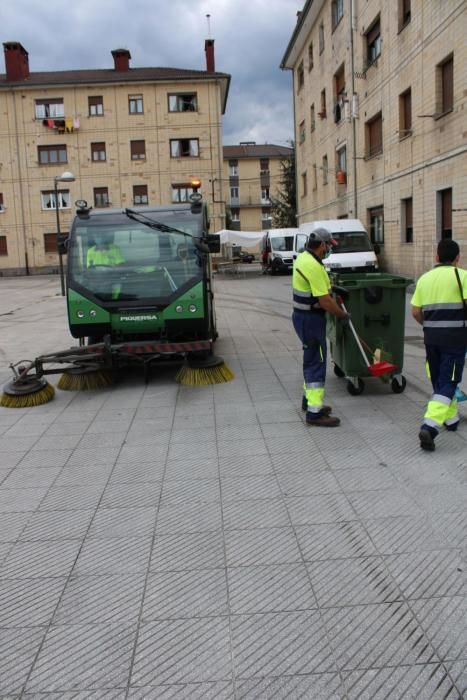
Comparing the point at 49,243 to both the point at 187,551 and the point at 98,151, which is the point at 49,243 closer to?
the point at 98,151

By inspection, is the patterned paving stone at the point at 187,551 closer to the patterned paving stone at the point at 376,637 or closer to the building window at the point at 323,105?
the patterned paving stone at the point at 376,637

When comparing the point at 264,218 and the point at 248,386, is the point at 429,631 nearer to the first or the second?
the point at 248,386

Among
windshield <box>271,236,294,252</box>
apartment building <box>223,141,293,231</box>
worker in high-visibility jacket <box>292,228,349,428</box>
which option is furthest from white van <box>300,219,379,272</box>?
apartment building <box>223,141,293,231</box>

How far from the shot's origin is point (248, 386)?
7582 millimetres

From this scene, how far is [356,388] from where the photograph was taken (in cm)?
675

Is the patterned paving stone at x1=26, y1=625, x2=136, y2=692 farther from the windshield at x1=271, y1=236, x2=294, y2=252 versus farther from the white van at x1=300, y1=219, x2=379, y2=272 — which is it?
the windshield at x1=271, y1=236, x2=294, y2=252

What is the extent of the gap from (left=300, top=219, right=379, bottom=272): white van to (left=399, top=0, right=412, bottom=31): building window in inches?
243

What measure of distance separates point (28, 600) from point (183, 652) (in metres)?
0.92

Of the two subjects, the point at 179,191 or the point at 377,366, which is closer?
the point at 377,366

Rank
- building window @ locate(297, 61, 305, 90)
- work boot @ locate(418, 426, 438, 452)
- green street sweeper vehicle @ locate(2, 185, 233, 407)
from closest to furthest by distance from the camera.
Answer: work boot @ locate(418, 426, 438, 452) < green street sweeper vehicle @ locate(2, 185, 233, 407) < building window @ locate(297, 61, 305, 90)

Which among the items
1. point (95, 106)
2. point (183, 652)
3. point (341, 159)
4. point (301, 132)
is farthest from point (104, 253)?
point (95, 106)

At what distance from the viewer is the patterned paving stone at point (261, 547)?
3.33m

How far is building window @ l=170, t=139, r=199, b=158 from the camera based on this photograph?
143 ft

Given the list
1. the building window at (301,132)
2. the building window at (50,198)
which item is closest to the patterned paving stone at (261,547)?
the building window at (301,132)
